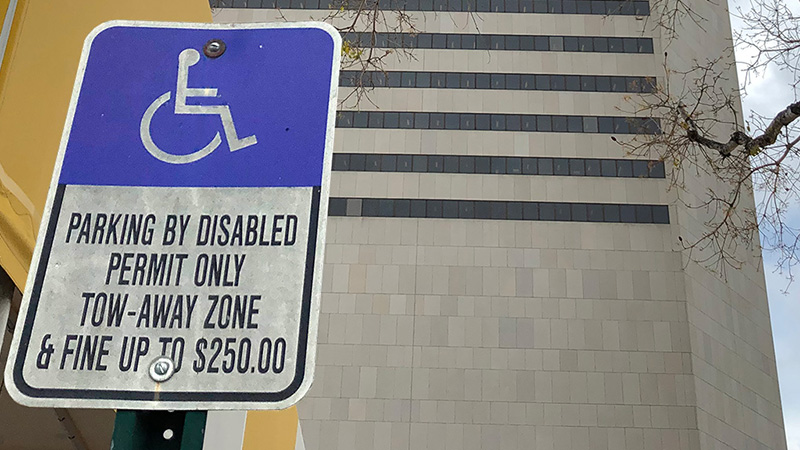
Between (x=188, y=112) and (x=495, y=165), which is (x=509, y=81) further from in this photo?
(x=188, y=112)

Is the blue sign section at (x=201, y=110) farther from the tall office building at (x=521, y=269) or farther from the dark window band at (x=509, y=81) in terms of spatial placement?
the dark window band at (x=509, y=81)

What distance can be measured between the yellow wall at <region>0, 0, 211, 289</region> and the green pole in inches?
87.2

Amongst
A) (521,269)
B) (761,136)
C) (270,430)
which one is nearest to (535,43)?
(521,269)

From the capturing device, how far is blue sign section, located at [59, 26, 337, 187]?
1.65m

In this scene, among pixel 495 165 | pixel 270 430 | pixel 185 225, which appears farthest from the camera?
pixel 495 165

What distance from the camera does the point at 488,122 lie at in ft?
101

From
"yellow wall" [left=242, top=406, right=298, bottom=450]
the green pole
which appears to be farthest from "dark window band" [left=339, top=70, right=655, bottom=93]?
the green pole

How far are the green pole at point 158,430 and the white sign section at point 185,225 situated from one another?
0.03 meters

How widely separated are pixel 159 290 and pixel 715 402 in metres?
29.6

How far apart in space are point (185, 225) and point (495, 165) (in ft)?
94.7

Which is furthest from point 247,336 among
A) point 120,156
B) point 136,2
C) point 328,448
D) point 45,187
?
point 328,448

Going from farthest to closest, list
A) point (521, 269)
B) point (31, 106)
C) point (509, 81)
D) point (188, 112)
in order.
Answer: point (509, 81), point (521, 269), point (31, 106), point (188, 112)

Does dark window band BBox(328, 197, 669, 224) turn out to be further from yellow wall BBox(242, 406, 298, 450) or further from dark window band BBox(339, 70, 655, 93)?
yellow wall BBox(242, 406, 298, 450)

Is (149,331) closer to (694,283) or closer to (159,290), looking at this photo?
(159,290)
